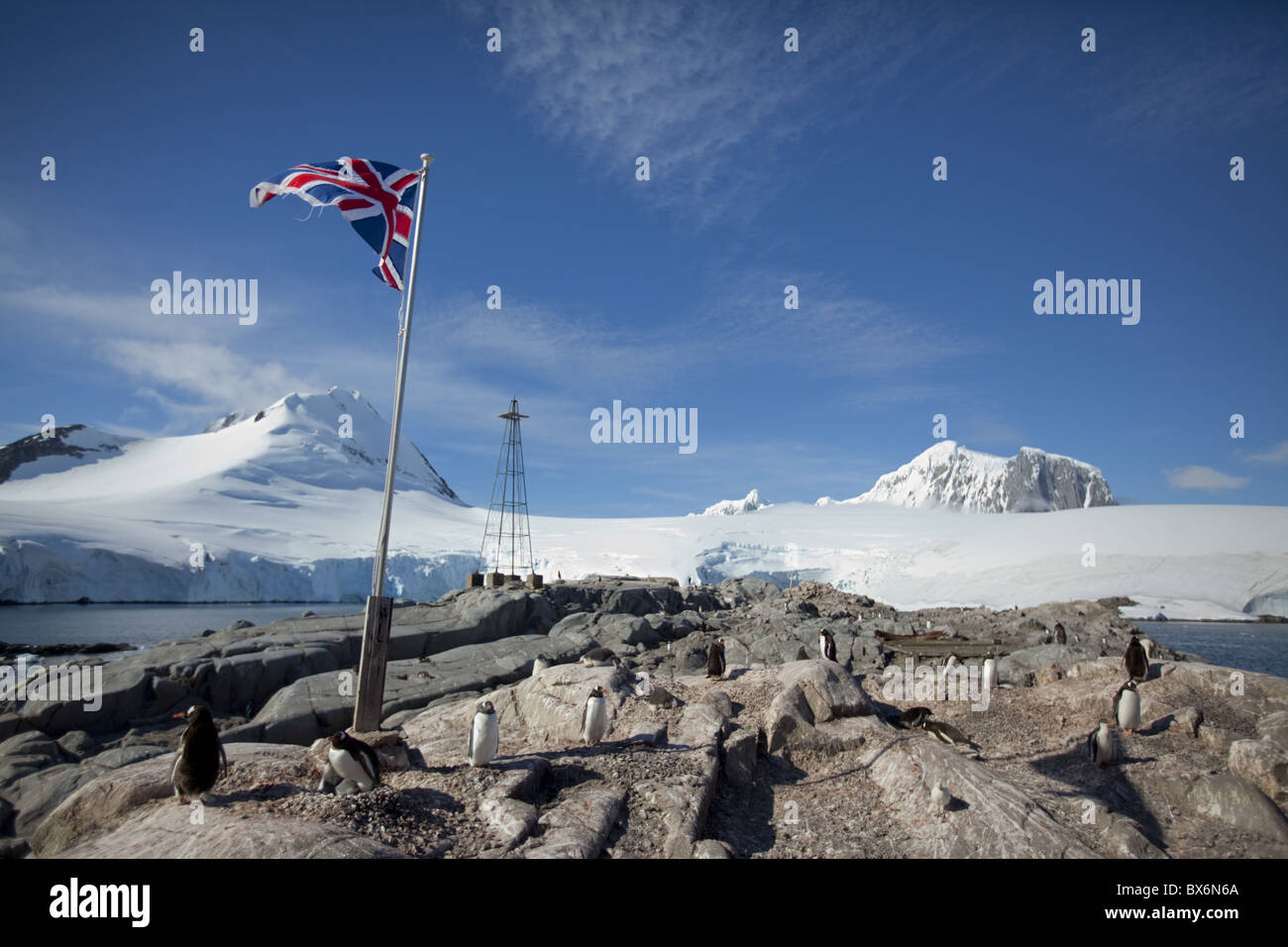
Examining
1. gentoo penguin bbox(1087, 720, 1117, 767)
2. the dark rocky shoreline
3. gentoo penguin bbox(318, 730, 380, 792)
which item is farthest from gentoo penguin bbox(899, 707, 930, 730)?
gentoo penguin bbox(318, 730, 380, 792)

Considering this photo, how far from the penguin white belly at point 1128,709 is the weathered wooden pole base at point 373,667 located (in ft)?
36.9

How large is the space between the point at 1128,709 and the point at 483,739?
33.4 ft

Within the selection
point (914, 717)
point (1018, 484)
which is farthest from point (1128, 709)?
point (1018, 484)

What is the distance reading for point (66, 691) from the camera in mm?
16562

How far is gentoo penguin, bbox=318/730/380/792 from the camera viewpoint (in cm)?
698

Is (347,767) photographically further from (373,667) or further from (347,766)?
(373,667)

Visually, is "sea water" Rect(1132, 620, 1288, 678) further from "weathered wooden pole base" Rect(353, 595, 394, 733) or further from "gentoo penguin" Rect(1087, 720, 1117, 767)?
"weathered wooden pole base" Rect(353, 595, 394, 733)

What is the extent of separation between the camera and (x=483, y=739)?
7988 mm

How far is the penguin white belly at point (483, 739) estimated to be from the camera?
7934 mm

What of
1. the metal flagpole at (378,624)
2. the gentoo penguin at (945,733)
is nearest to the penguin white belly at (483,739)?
the metal flagpole at (378,624)

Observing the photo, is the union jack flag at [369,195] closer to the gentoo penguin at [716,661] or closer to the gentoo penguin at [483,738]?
the gentoo penguin at [483,738]

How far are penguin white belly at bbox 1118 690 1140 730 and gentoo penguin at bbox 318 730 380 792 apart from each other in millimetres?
11214
